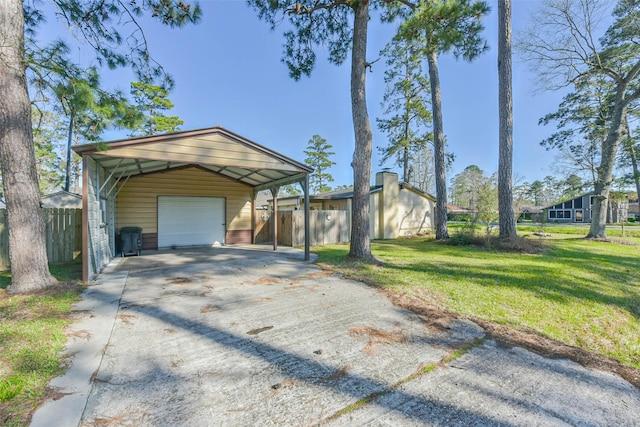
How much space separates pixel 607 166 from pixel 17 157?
20.5 metres

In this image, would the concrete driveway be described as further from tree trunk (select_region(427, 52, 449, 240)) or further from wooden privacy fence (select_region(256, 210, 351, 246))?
tree trunk (select_region(427, 52, 449, 240))

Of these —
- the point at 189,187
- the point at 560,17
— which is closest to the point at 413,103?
Result: the point at 560,17

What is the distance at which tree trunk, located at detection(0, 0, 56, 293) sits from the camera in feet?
13.8

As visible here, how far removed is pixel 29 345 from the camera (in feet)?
8.69

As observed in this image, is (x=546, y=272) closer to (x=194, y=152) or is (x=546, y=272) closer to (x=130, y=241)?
(x=194, y=152)

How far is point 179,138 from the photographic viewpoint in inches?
234

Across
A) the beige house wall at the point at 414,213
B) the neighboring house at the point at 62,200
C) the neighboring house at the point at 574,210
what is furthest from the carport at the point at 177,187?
the neighboring house at the point at 574,210

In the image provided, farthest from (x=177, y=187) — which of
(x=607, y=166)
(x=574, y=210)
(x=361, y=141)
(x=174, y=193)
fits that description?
(x=574, y=210)

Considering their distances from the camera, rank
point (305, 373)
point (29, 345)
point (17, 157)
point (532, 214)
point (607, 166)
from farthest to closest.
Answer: point (532, 214) < point (607, 166) < point (17, 157) < point (29, 345) < point (305, 373)

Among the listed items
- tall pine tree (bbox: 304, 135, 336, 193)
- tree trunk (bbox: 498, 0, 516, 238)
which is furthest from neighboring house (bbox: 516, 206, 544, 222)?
tall pine tree (bbox: 304, 135, 336, 193)

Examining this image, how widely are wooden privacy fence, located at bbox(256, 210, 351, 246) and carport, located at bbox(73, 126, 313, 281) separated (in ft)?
2.76

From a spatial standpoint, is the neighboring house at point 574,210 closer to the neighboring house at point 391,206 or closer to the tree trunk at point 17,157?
the neighboring house at point 391,206

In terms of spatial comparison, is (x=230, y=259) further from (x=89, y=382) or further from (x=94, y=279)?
(x=89, y=382)

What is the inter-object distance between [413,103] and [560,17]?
7498mm
